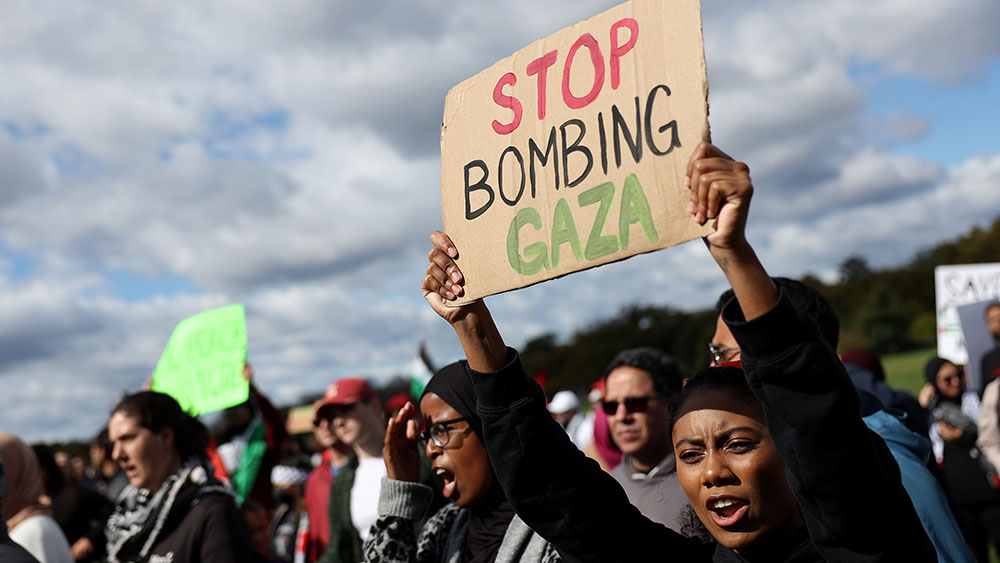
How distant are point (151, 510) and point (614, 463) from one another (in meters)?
3.13

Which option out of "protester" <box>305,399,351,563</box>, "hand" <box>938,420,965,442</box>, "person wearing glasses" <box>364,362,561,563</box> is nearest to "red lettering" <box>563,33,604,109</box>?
"person wearing glasses" <box>364,362,561,563</box>

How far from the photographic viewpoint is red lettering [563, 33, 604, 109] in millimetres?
2027

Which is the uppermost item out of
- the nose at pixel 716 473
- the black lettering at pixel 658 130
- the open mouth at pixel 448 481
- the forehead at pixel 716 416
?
the black lettering at pixel 658 130

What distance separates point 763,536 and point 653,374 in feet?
6.67

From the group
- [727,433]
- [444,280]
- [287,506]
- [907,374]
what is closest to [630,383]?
[444,280]

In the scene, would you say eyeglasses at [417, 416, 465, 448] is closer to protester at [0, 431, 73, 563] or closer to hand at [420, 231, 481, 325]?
hand at [420, 231, 481, 325]

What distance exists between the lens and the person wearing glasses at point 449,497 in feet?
9.28

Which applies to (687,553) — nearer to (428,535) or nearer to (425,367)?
(428,535)

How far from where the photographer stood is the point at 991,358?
283 inches

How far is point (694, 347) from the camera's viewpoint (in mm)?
73938

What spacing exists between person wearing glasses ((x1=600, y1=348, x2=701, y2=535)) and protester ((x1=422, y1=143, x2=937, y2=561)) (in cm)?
85

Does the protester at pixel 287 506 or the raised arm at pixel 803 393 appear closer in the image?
the raised arm at pixel 803 393

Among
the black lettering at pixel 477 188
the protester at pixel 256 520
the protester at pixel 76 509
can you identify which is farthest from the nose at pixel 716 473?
the protester at pixel 256 520

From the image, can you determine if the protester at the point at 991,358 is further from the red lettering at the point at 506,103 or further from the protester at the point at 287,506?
the protester at the point at 287,506
